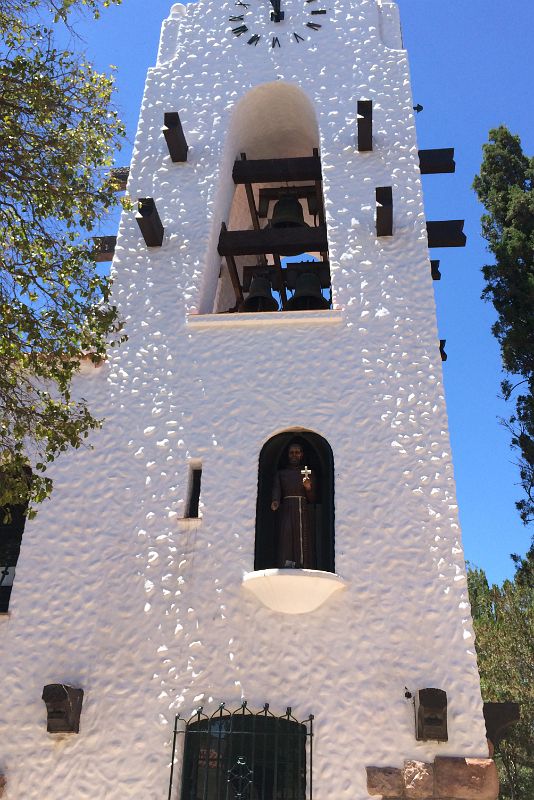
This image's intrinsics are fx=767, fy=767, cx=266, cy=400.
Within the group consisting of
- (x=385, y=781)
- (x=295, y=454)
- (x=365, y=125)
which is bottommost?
(x=385, y=781)

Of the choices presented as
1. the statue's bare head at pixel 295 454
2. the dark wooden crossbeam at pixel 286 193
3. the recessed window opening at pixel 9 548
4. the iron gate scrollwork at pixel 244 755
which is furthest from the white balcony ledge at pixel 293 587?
the dark wooden crossbeam at pixel 286 193

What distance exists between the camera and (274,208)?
10906 mm

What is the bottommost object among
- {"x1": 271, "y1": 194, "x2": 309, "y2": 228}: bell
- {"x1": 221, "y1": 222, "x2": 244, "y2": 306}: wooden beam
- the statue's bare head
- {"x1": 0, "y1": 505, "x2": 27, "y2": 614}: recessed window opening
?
{"x1": 0, "y1": 505, "x2": 27, "y2": 614}: recessed window opening

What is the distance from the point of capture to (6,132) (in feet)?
19.8

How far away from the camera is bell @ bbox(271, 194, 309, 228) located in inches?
411

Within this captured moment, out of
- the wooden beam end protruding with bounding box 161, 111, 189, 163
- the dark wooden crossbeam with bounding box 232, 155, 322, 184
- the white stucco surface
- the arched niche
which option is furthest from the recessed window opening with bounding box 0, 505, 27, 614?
the dark wooden crossbeam with bounding box 232, 155, 322, 184

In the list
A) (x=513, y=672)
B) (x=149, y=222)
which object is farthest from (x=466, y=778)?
(x=513, y=672)

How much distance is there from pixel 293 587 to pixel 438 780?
1.86 metres

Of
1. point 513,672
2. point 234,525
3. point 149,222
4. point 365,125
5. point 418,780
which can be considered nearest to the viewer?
point 418,780

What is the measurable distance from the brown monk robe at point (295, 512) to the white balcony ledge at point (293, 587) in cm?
35

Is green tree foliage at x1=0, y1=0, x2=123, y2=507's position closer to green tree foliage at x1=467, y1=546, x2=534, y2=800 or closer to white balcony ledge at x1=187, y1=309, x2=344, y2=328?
white balcony ledge at x1=187, y1=309, x2=344, y2=328

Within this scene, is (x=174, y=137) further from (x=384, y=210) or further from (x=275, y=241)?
(x=384, y=210)

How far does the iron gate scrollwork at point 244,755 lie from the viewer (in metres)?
6.13

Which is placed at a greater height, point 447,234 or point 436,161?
point 436,161
